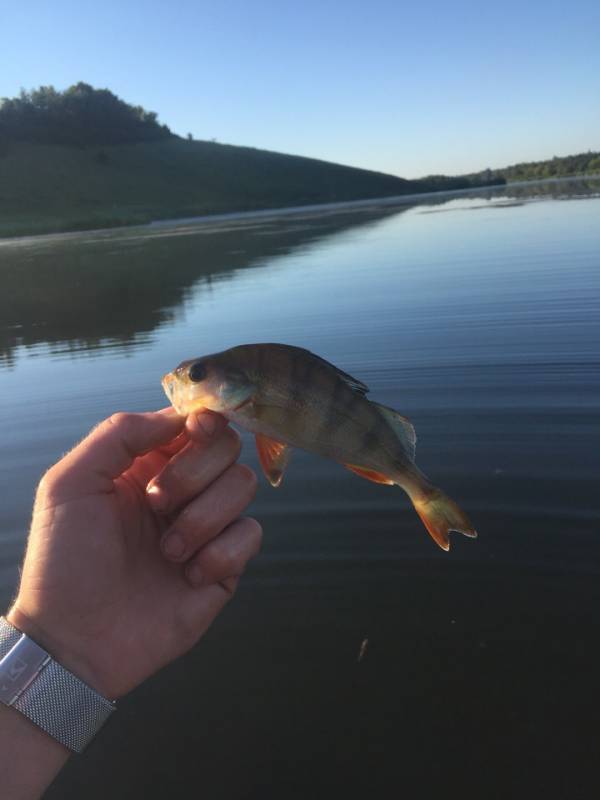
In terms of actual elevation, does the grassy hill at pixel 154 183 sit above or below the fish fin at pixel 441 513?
above

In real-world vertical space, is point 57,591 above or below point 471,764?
above

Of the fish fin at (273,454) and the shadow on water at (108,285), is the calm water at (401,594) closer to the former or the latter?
the fish fin at (273,454)

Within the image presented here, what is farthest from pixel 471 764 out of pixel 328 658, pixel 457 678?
pixel 328 658

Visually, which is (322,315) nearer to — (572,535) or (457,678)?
(572,535)

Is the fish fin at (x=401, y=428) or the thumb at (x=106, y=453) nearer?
the thumb at (x=106, y=453)

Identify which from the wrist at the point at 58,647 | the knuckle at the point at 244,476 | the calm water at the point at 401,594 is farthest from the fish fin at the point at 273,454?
the calm water at the point at 401,594

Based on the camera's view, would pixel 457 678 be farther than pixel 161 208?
No
